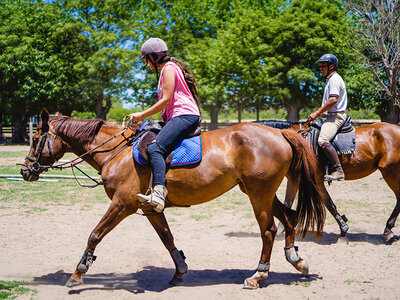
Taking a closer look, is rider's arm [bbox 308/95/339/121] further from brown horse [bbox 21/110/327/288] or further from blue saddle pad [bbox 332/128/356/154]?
brown horse [bbox 21/110/327/288]

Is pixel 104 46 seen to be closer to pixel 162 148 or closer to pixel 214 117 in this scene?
pixel 214 117

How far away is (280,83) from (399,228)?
22033mm

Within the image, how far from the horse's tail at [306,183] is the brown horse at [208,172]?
0.04 ft

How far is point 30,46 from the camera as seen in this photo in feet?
100

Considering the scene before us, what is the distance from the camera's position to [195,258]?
5668 millimetres

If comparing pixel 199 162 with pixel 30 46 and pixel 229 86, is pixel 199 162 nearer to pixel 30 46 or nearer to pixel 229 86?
pixel 229 86

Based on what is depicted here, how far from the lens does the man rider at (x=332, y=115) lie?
627 cm

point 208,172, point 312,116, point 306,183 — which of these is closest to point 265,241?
point 306,183

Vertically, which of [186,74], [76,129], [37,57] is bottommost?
[76,129]

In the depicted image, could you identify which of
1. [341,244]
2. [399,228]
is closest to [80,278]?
[341,244]

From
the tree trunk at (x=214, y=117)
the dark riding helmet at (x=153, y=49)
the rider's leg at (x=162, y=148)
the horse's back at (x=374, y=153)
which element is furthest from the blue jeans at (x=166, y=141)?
the tree trunk at (x=214, y=117)

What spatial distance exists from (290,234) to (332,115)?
2605 mm

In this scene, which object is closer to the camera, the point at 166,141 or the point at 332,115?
the point at 166,141

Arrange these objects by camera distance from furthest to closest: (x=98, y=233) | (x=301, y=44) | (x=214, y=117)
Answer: (x=214, y=117) → (x=301, y=44) → (x=98, y=233)
